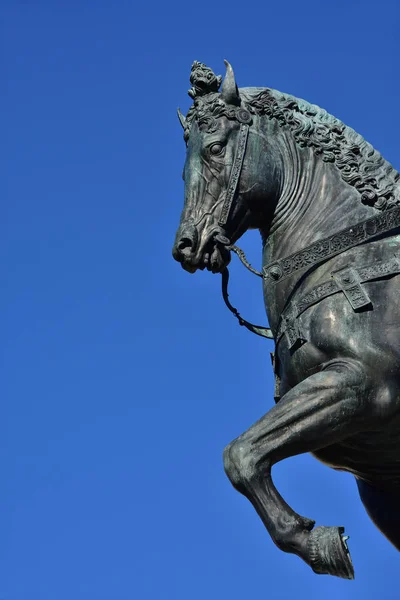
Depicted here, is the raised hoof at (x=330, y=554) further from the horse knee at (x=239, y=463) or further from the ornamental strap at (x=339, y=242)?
the ornamental strap at (x=339, y=242)

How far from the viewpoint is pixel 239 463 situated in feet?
25.6

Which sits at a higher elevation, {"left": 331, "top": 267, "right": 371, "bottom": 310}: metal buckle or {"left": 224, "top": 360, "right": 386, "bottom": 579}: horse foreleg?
{"left": 331, "top": 267, "right": 371, "bottom": 310}: metal buckle

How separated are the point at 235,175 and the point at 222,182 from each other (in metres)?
0.10

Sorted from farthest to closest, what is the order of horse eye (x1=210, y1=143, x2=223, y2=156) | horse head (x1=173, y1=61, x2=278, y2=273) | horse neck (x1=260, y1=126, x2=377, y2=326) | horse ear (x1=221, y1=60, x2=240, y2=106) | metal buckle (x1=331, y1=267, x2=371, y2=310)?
horse ear (x1=221, y1=60, x2=240, y2=106)
horse eye (x1=210, y1=143, x2=223, y2=156)
horse head (x1=173, y1=61, x2=278, y2=273)
horse neck (x1=260, y1=126, x2=377, y2=326)
metal buckle (x1=331, y1=267, x2=371, y2=310)

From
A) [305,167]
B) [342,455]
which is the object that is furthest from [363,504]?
[305,167]

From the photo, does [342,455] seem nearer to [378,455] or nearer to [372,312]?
[378,455]

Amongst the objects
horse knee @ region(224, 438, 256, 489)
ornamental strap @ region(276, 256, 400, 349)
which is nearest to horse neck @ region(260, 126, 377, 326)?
ornamental strap @ region(276, 256, 400, 349)

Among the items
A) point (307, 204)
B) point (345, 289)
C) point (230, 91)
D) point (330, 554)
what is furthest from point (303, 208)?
point (330, 554)

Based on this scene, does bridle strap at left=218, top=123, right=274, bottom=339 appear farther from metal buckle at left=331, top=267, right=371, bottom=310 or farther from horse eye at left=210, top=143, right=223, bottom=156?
metal buckle at left=331, top=267, right=371, bottom=310

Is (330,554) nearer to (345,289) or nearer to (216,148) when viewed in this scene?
(345,289)

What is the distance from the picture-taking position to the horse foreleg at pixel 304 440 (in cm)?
759

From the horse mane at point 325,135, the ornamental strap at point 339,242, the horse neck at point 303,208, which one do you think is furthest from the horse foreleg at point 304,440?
the horse mane at point 325,135

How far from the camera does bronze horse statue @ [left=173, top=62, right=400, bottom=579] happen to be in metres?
7.88

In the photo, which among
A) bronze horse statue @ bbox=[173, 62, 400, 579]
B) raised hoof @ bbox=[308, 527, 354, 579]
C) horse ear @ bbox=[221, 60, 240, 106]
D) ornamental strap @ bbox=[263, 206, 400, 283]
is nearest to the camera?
raised hoof @ bbox=[308, 527, 354, 579]
